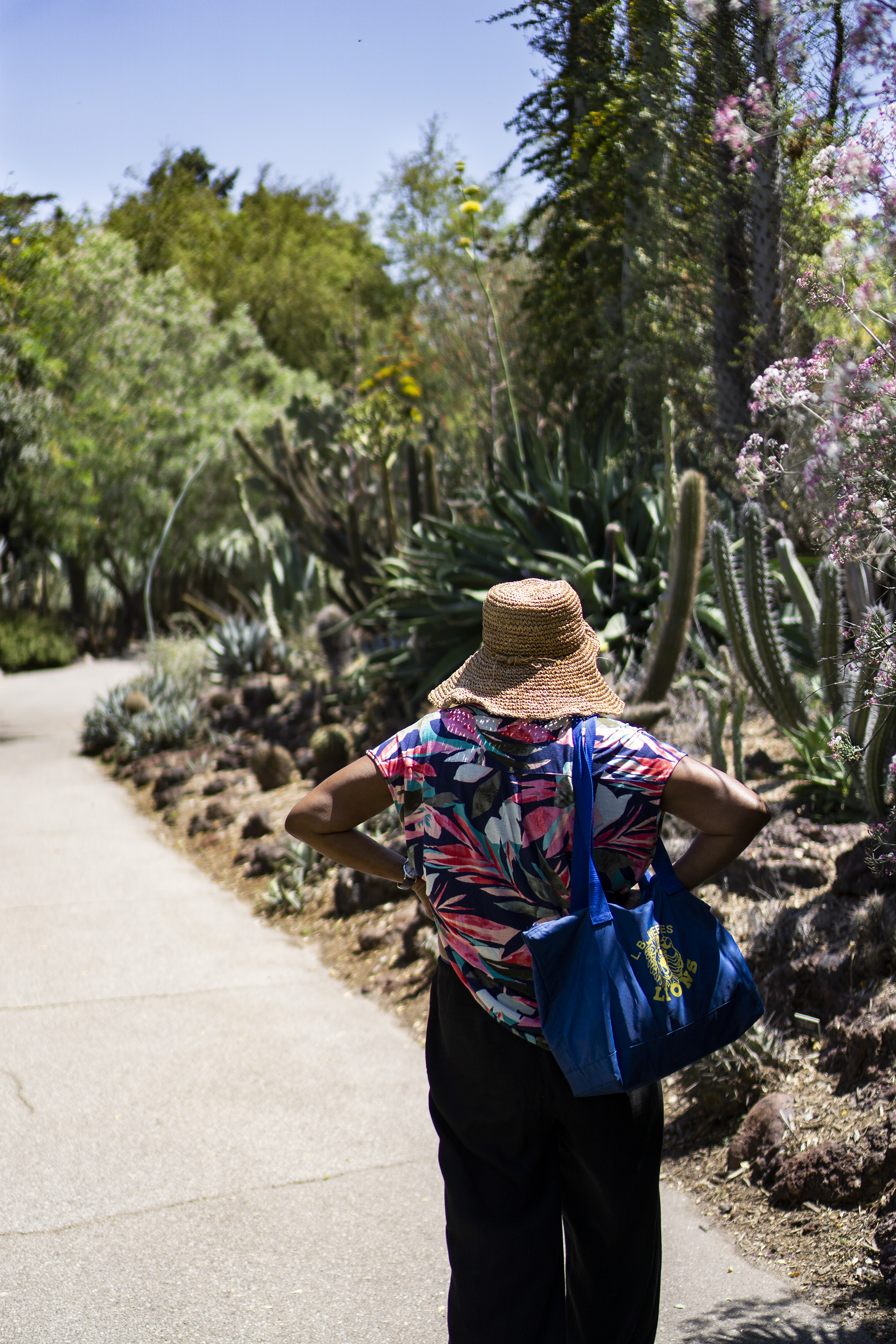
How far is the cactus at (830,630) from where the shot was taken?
4910 mm

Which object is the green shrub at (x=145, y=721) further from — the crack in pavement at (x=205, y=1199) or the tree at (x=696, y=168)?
the crack in pavement at (x=205, y=1199)

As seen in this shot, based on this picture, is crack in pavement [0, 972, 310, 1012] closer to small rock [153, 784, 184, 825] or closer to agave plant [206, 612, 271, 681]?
small rock [153, 784, 184, 825]

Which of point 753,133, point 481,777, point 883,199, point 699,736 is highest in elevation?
point 753,133

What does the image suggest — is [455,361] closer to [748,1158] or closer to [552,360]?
[552,360]

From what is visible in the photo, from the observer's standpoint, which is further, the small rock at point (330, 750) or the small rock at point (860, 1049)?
the small rock at point (330, 750)

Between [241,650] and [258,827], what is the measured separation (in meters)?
4.46

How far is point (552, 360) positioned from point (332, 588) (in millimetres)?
3645

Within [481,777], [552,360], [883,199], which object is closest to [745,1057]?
[481,777]

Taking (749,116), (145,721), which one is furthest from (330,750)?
(749,116)

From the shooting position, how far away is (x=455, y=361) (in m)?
19.7

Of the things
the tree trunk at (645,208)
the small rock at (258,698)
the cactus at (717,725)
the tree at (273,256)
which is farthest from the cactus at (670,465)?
the tree at (273,256)

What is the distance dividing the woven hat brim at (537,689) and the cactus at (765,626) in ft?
10.6

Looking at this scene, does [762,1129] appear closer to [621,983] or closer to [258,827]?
[621,983]

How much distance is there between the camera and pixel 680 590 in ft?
20.0
